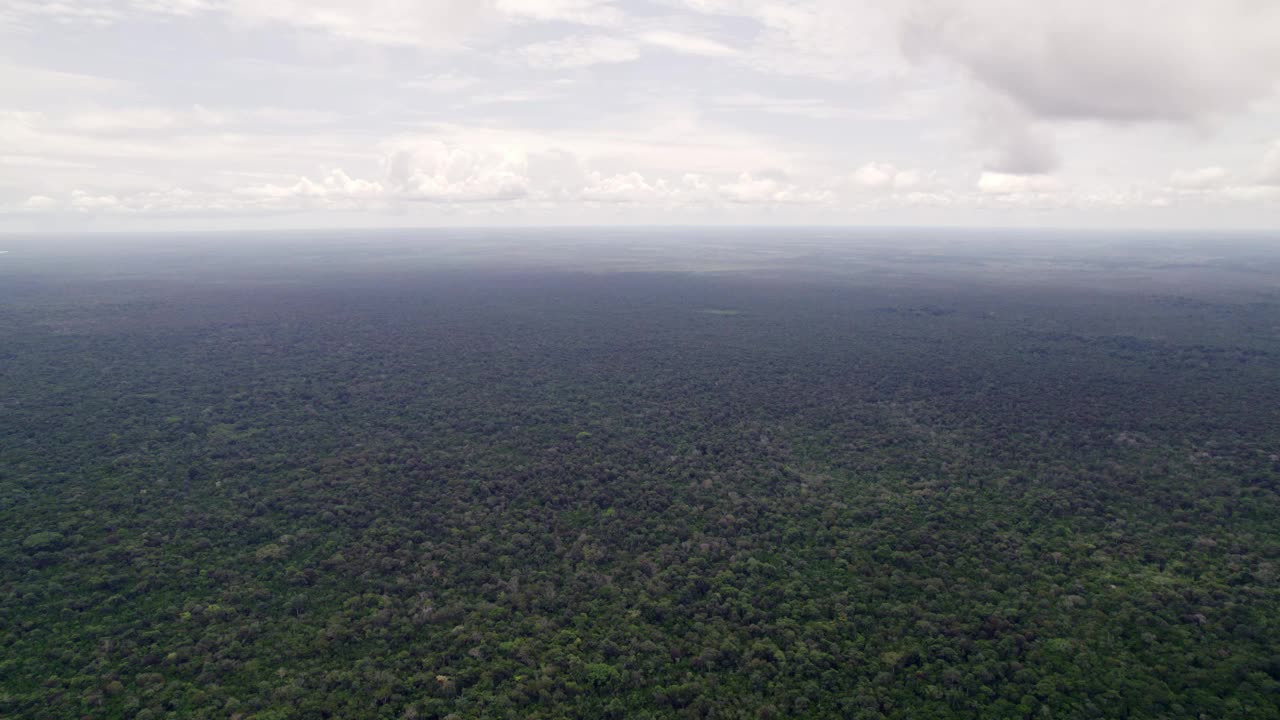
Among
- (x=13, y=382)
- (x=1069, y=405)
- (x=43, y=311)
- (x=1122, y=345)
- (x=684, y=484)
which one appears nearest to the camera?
(x=684, y=484)

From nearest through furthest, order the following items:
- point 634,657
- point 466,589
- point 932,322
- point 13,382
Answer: point 634,657
point 466,589
point 13,382
point 932,322

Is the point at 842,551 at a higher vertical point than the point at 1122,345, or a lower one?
lower

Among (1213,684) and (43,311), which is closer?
(1213,684)

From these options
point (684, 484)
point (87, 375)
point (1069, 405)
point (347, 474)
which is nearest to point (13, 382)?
point (87, 375)

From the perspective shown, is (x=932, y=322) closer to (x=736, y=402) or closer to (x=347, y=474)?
(x=736, y=402)

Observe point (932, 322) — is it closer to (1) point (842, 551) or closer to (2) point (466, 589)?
(1) point (842, 551)

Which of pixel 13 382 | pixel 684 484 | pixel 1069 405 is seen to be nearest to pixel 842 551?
pixel 684 484
